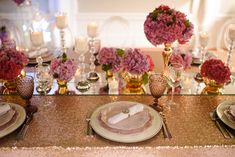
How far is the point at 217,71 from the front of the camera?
142 centimetres

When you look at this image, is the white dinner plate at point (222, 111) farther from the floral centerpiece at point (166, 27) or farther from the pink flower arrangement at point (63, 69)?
the pink flower arrangement at point (63, 69)

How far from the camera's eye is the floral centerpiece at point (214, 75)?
1421 mm

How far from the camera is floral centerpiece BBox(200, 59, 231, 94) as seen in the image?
1.42 m

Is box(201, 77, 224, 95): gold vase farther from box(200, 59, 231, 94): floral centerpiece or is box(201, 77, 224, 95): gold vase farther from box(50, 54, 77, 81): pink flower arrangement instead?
box(50, 54, 77, 81): pink flower arrangement

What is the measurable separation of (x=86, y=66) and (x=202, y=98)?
0.79 m

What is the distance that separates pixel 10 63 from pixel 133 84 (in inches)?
24.7

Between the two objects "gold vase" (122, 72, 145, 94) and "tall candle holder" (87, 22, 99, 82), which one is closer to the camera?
"gold vase" (122, 72, 145, 94)

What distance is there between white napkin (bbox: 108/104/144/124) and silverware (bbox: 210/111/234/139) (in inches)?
12.2

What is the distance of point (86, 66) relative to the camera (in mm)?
1825

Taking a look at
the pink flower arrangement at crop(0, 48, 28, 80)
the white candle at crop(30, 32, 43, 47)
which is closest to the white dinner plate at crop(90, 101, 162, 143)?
the pink flower arrangement at crop(0, 48, 28, 80)

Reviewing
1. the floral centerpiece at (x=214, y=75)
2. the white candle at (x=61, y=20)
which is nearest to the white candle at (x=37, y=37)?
the white candle at (x=61, y=20)

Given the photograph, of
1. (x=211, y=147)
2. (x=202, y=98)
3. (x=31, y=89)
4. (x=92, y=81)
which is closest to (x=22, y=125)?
(x=31, y=89)

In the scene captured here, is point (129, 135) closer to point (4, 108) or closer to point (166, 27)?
point (4, 108)

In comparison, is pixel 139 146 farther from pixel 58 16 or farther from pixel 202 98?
pixel 58 16
